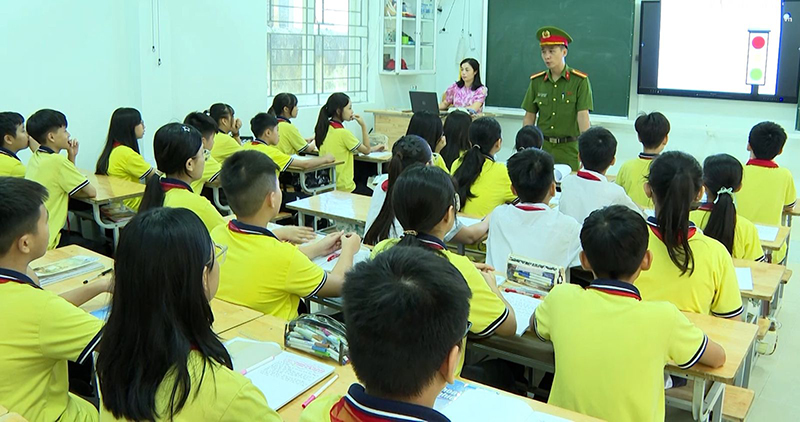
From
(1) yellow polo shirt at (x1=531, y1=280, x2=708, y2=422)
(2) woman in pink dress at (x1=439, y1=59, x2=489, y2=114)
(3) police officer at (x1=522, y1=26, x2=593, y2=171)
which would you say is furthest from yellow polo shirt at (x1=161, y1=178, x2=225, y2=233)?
(2) woman in pink dress at (x1=439, y1=59, x2=489, y2=114)

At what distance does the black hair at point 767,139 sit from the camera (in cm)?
394

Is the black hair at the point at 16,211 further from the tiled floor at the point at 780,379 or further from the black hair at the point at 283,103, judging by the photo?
the black hair at the point at 283,103

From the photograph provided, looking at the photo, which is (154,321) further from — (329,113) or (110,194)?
(329,113)

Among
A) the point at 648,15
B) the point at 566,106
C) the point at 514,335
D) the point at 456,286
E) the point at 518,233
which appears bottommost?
the point at 514,335

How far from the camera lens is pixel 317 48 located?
767 centimetres

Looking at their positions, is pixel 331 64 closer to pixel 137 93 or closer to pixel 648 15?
pixel 137 93

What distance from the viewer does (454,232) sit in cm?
329

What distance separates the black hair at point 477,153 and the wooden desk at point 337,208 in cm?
56

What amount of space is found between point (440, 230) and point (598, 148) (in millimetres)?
1659

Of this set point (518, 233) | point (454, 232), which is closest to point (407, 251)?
point (518, 233)

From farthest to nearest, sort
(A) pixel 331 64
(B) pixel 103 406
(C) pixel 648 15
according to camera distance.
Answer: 1. (A) pixel 331 64
2. (C) pixel 648 15
3. (B) pixel 103 406

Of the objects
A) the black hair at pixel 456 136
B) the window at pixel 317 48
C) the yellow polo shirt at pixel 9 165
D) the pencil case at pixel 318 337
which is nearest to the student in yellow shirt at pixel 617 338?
the pencil case at pixel 318 337

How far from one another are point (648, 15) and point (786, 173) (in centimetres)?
357

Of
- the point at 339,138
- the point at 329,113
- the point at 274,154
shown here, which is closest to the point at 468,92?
the point at 329,113
